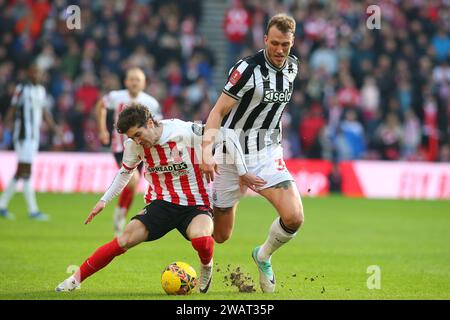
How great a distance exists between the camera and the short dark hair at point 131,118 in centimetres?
771

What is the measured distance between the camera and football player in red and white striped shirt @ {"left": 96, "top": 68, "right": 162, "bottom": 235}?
12773 mm

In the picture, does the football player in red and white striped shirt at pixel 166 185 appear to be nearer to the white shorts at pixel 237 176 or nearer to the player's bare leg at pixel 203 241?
the player's bare leg at pixel 203 241

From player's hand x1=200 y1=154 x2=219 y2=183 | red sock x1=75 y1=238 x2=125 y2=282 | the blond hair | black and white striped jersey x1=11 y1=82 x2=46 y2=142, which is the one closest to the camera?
A: player's hand x1=200 y1=154 x2=219 y2=183

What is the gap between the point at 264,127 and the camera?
8297 millimetres

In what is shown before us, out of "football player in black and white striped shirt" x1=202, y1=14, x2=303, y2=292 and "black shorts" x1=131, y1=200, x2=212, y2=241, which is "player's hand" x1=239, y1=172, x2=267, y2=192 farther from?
"black shorts" x1=131, y1=200, x2=212, y2=241

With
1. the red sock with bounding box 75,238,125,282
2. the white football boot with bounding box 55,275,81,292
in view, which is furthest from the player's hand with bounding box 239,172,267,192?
the white football boot with bounding box 55,275,81,292

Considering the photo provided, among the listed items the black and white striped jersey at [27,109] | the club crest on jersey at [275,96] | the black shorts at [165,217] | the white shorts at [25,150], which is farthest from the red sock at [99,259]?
the black and white striped jersey at [27,109]

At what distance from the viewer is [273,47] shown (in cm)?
800

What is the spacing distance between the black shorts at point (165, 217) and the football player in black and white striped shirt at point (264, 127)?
1.46 ft

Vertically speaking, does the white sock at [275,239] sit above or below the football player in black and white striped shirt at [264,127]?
below

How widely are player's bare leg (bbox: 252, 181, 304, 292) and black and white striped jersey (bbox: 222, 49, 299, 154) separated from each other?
462 millimetres

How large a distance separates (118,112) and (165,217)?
5.04 meters
